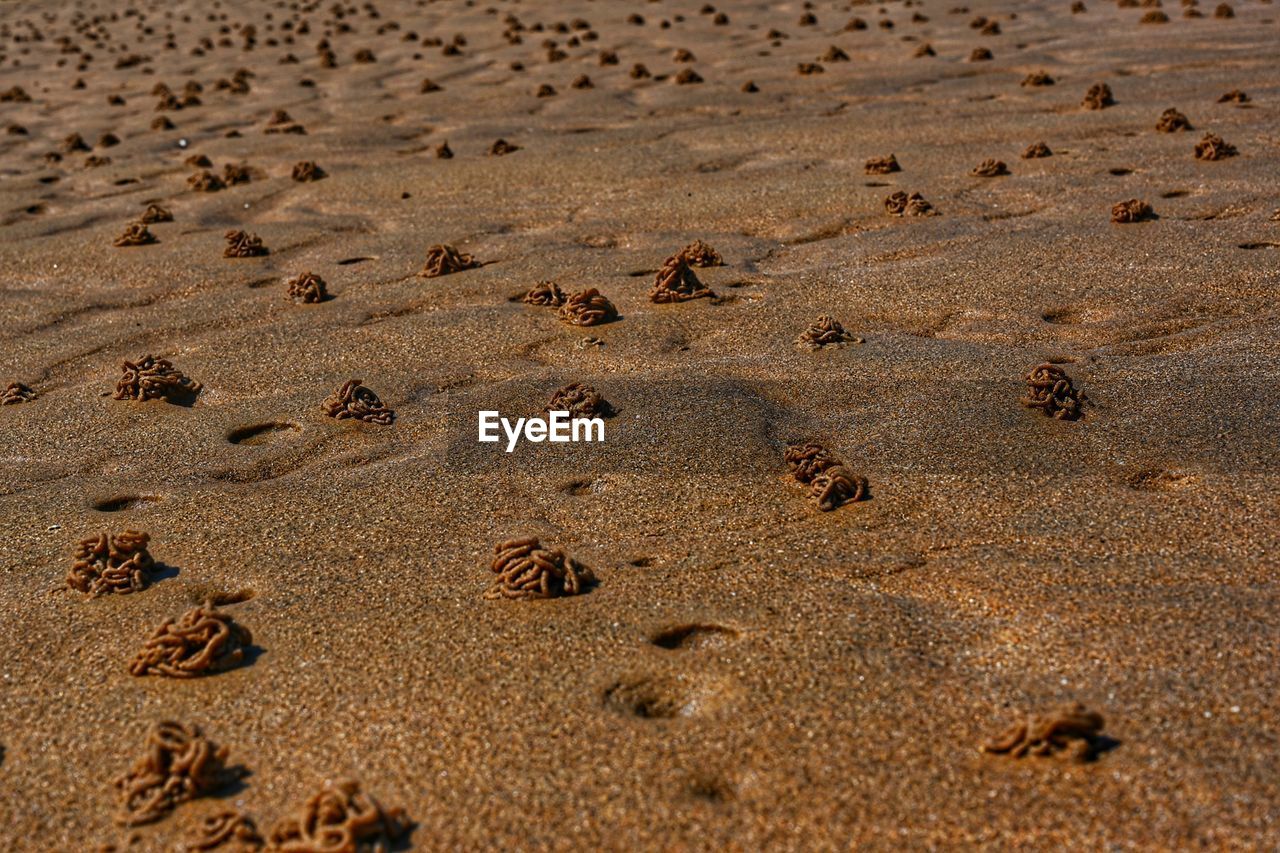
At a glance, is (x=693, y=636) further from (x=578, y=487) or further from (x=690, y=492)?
(x=578, y=487)

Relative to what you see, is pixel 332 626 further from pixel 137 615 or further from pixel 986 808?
pixel 986 808

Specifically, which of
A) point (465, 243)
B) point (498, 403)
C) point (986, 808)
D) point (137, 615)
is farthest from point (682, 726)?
point (465, 243)

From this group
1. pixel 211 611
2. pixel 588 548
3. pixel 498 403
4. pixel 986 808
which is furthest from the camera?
pixel 498 403

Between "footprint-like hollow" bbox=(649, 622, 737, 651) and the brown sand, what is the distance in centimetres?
2

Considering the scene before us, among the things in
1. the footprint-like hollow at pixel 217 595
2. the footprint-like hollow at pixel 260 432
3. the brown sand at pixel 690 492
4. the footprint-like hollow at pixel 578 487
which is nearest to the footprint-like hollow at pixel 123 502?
the brown sand at pixel 690 492

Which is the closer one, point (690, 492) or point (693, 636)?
point (693, 636)

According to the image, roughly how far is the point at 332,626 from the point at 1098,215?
4.83m

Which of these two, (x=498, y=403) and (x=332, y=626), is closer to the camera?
(x=332, y=626)

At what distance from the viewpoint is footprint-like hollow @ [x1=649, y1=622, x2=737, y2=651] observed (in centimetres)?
326

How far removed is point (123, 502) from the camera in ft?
14.2

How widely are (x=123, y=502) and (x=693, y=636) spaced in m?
2.22

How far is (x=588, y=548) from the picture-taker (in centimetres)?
379

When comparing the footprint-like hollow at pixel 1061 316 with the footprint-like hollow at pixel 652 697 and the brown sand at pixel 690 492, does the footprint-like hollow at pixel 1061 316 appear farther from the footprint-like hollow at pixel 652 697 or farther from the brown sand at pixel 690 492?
the footprint-like hollow at pixel 652 697

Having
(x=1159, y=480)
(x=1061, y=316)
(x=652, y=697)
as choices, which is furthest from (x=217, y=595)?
(x=1061, y=316)
